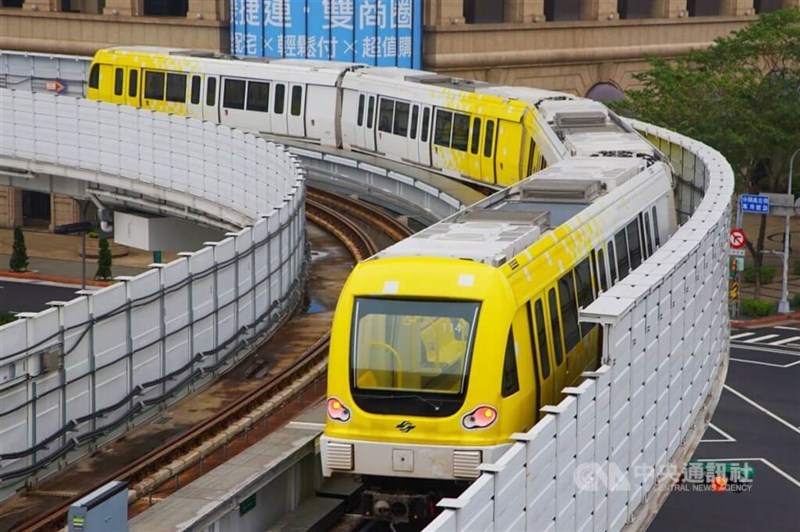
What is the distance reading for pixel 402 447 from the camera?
20.2 m

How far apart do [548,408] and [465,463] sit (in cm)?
369

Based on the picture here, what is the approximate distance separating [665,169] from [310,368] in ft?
24.9

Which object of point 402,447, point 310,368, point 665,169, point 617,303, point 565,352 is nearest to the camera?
point 617,303

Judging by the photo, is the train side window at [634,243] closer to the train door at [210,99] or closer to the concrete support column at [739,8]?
the train door at [210,99]

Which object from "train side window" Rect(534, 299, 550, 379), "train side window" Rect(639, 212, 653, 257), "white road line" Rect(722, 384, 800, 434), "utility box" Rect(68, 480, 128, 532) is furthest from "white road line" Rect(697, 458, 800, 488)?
"utility box" Rect(68, 480, 128, 532)

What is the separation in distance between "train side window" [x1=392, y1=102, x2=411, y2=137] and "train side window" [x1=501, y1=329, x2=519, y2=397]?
2653 cm

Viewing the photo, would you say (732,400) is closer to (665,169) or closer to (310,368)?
(665,169)

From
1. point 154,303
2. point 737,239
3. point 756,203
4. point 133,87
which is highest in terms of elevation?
point 133,87

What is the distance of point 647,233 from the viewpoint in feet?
92.4

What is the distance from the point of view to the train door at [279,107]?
51062 millimetres

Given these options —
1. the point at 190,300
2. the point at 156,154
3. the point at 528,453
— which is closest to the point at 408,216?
the point at 156,154

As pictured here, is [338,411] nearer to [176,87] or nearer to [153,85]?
[176,87]

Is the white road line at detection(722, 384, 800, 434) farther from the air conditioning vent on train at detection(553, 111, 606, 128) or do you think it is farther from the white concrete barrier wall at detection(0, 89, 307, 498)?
the white concrete barrier wall at detection(0, 89, 307, 498)

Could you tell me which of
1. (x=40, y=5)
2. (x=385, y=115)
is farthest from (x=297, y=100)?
(x=40, y=5)
